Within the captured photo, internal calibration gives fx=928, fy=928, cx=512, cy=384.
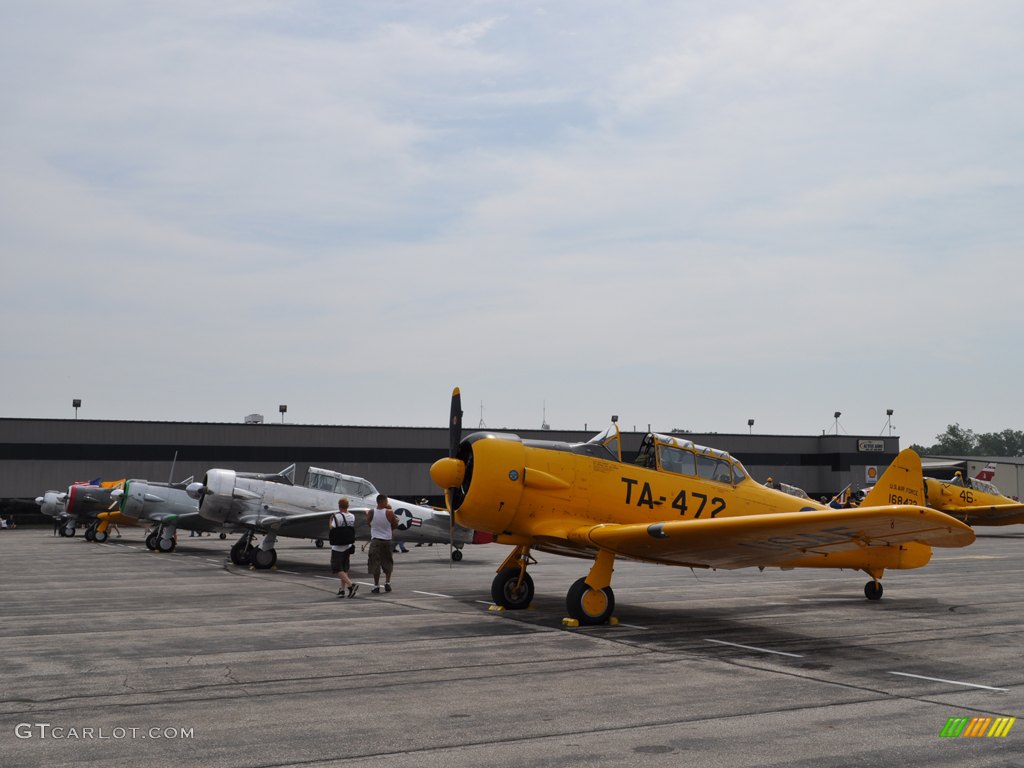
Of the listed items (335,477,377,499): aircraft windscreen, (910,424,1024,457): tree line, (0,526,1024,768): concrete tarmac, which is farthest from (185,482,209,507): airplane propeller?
(910,424,1024,457): tree line

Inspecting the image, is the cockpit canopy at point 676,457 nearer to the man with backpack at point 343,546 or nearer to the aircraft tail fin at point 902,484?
the aircraft tail fin at point 902,484

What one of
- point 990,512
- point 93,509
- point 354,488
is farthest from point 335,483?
point 990,512

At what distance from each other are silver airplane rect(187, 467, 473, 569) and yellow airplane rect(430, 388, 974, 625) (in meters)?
8.70

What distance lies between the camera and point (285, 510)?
926 inches

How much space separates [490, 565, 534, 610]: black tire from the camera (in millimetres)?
13984

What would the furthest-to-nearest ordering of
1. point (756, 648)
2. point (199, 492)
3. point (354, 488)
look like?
point (354, 488)
point (199, 492)
point (756, 648)

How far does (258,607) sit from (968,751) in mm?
10690

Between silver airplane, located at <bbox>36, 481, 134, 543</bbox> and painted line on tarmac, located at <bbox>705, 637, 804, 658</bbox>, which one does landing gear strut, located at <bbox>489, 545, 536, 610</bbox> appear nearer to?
painted line on tarmac, located at <bbox>705, 637, 804, 658</bbox>

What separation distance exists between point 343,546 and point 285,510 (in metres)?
7.81

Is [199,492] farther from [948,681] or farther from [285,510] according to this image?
[948,681]

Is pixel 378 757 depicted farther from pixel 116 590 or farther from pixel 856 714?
pixel 116 590

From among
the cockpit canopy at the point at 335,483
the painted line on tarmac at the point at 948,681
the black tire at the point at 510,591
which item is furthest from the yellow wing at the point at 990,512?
the painted line on tarmac at the point at 948,681

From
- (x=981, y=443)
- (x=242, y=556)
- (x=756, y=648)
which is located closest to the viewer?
(x=756, y=648)

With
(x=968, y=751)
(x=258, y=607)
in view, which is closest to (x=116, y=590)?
(x=258, y=607)
